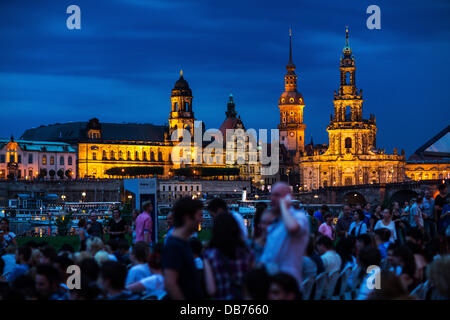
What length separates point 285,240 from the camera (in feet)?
23.4

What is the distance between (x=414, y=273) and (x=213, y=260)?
3.19m

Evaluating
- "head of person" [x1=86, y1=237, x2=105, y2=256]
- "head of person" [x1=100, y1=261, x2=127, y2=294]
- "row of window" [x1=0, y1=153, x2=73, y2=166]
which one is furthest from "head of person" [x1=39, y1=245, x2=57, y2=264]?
"row of window" [x1=0, y1=153, x2=73, y2=166]

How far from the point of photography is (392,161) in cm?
9294

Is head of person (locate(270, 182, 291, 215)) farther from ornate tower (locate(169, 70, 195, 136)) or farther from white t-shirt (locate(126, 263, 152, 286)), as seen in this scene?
ornate tower (locate(169, 70, 195, 136))

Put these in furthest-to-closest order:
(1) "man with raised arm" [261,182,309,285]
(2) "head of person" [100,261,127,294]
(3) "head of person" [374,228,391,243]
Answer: (3) "head of person" [374,228,391,243] < (2) "head of person" [100,261,127,294] < (1) "man with raised arm" [261,182,309,285]

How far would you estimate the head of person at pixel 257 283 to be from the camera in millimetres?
6594

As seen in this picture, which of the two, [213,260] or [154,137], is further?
[154,137]

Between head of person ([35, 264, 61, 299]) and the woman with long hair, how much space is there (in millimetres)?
2118

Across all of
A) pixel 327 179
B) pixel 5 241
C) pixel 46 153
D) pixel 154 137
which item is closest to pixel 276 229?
pixel 5 241

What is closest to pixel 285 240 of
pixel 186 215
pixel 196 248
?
pixel 186 215

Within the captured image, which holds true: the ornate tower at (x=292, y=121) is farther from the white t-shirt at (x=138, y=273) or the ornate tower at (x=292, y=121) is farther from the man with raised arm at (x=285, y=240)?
the man with raised arm at (x=285, y=240)

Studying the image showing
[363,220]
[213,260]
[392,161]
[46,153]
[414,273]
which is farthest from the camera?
[46,153]

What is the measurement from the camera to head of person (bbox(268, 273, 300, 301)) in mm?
6500

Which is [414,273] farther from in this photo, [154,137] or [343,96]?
[154,137]
